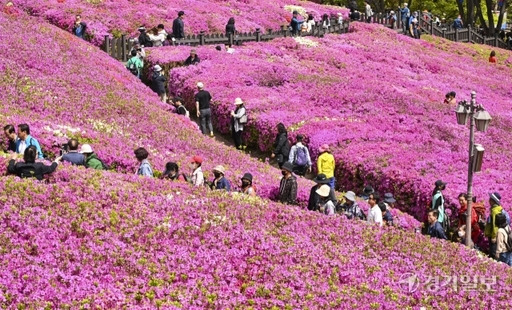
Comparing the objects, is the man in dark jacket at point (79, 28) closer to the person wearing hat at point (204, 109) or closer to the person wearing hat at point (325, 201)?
the person wearing hat at point (204, 109)

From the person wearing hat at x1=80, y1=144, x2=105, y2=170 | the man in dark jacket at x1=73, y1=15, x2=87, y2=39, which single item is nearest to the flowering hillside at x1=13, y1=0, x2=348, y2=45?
the man in dark jacket at x1=73, y1=15, x2=87, y2=39

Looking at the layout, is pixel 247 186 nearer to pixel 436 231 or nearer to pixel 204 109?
pixel 436 231

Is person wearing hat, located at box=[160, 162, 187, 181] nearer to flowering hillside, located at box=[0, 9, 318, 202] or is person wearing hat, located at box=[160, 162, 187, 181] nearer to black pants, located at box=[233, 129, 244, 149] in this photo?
flowering hillside, located at box=[0, 9, 318, 202]

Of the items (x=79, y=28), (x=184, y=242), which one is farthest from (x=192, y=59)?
(x=184, y=242)

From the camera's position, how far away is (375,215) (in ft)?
52.8

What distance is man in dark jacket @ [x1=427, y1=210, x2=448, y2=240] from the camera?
16.0 m

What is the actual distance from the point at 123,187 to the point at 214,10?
33319 millimetres

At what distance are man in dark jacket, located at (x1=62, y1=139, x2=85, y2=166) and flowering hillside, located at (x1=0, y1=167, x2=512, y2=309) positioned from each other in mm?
1243

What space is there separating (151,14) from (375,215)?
2937cm

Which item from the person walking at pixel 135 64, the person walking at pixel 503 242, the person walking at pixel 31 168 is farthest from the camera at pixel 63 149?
the person walking at pixel 135 64

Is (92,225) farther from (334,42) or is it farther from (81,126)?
(334,42)

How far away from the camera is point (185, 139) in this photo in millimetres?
23359

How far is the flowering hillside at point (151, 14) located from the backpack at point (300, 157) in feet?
61.6

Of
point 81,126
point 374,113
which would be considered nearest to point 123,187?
point 81,126
